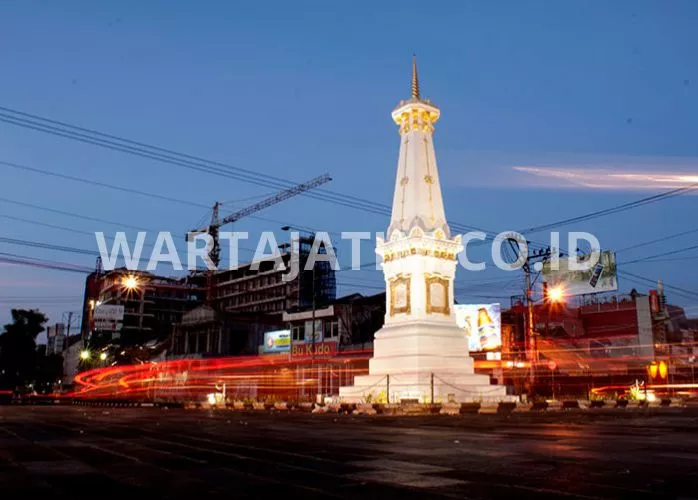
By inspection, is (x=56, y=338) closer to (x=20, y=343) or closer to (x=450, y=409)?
(x=20, y=343)

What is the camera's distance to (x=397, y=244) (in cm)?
2952

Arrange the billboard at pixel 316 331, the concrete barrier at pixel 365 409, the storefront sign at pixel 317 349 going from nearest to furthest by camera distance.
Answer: the concrete barrier at pixel 365 409 → the storefront sign at pixel 317 349 → the billboard at pixel 316 331

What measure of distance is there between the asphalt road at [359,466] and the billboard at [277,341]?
1966 inches

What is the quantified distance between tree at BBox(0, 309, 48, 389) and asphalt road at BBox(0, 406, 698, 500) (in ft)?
214

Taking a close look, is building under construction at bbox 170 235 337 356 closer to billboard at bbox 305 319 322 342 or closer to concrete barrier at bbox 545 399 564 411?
billboard at bbox 305 319 322 342

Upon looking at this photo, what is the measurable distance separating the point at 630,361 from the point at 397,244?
32003mm

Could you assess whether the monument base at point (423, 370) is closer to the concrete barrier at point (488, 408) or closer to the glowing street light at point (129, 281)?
the concrete barrier at point (488, 408)

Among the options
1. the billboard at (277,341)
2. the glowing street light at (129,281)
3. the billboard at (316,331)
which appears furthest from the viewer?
the billboard at (277,341)

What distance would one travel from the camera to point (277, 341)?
2464 inches

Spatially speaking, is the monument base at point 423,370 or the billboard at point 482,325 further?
the billboard at point 482,325

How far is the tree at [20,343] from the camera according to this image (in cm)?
6869

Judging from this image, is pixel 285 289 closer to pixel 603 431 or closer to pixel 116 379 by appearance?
pixel 116 379

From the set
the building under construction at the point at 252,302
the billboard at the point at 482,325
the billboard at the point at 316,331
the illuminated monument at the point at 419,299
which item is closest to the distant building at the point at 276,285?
the building under construction at the point at 252,302

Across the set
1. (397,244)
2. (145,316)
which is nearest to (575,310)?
(397,244)
